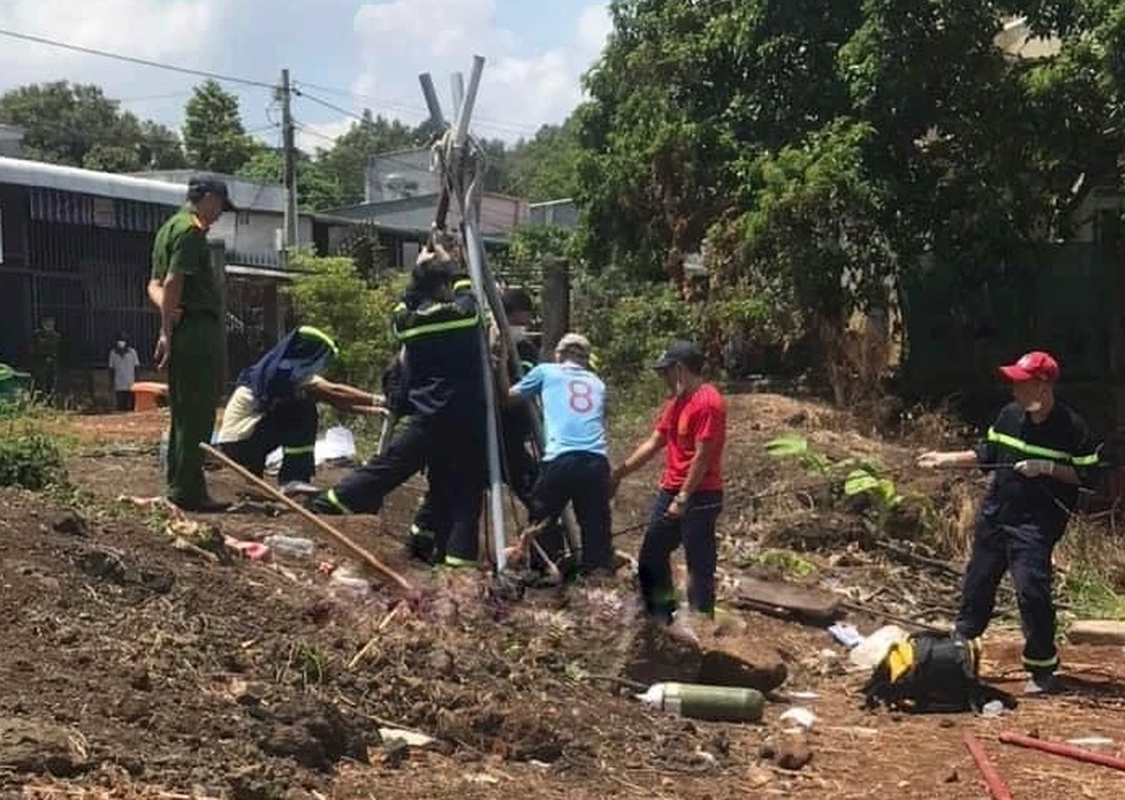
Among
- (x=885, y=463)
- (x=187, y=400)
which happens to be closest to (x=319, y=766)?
(x=187, y=400)

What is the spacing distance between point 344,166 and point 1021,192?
81.7m

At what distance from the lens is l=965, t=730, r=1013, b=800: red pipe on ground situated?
236 inches

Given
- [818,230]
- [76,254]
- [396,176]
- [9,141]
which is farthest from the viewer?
[396,176]

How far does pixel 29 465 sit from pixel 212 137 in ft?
198

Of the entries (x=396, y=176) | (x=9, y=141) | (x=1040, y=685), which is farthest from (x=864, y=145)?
(x=396, y=176)

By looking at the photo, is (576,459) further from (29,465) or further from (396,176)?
(396,176)

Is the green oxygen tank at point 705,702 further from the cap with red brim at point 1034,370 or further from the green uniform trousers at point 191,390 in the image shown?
the green uniform trousers at point 191,390

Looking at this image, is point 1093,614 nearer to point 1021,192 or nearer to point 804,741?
point 804,741

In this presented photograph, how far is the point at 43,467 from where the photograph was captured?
8.26 m

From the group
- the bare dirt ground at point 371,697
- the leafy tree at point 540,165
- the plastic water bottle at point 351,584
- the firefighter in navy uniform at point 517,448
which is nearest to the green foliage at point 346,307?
the firefighter in navy uniform at point 517,448

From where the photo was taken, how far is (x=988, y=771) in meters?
6.23

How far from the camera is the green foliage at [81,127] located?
6888cm

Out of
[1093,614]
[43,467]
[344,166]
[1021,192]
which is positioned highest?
[344,166]

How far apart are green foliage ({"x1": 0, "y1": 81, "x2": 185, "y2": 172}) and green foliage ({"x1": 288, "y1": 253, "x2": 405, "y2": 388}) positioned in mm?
50239
